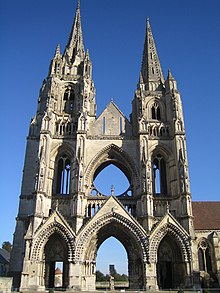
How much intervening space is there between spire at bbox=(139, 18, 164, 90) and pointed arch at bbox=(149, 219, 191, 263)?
633 inches

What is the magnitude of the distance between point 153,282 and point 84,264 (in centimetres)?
565

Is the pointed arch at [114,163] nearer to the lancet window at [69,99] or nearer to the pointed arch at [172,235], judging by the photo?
the pointed arch at [172,235]

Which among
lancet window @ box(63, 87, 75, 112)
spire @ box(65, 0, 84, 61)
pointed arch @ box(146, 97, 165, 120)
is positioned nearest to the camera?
pointed arch @ box(146, 97, 165, 120)

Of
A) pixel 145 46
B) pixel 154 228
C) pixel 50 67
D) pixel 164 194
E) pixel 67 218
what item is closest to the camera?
pixel 154 228

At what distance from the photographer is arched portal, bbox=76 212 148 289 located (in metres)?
22.6

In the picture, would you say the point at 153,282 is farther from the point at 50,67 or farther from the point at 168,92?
the point at 50,67

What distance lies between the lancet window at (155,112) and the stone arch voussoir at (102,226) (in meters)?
11.9

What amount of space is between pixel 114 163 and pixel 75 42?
17.7 m

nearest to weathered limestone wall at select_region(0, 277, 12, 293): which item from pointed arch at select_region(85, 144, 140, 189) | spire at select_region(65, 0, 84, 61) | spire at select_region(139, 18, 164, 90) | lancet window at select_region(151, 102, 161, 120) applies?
pointed arch at select_region(85, 144, 140, 189)

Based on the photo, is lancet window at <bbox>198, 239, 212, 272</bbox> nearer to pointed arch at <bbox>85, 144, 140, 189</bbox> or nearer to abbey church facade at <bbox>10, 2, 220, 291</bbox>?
abbey church facade at <bbox>10, 2, 220, 291</bbox>

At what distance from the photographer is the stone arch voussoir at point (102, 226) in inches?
880

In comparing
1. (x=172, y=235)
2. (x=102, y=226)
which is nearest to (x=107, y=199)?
(x=102, y=226)

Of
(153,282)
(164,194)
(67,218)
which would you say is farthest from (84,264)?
(164,194)

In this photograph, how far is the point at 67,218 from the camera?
24734mm
